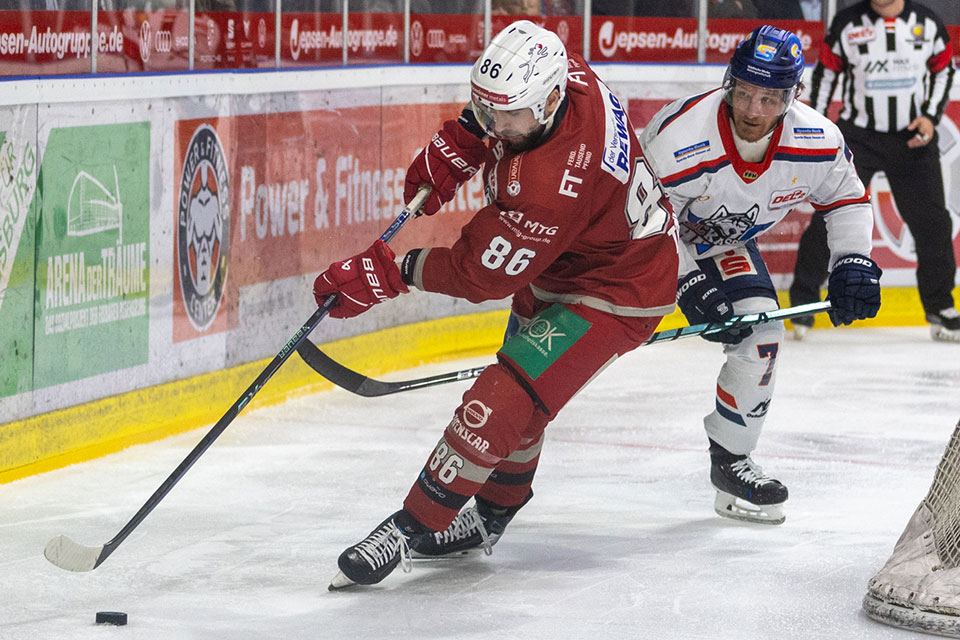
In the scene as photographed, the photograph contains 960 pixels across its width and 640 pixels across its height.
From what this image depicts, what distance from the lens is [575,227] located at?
10.3 feet

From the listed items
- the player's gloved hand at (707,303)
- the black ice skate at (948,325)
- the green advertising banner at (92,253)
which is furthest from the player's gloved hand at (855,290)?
the black ice skate at (948,325)

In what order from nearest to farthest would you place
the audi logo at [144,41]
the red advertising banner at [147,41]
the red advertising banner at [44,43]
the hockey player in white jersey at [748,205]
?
1. the hockey player in white jersey at [748,205]
2. the red advertising banner at [44,43]
3. the red advertising banner at [147,41]
4. the audi logo at [144,41]

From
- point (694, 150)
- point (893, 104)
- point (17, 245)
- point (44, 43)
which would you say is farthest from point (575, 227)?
point (893, 104)

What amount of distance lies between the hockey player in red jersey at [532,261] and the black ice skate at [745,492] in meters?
0.75

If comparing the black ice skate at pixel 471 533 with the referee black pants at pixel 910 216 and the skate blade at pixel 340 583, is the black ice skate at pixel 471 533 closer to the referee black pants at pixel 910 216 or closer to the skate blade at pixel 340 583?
the skate blade at pixel 340 583

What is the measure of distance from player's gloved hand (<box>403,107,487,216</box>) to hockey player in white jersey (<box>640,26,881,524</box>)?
50 cm

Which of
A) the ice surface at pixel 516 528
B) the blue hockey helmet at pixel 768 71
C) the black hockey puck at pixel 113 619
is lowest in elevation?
the ice surface at pixel 516 528

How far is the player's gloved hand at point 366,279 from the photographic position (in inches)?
125

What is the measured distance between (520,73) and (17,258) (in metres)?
1.68

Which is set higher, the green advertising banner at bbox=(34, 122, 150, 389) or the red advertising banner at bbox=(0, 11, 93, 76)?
the red advertising banner at bbox=(0, 11, 93, 76)

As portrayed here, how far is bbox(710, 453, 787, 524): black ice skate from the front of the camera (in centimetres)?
394

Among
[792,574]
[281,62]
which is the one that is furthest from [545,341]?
[281,62]

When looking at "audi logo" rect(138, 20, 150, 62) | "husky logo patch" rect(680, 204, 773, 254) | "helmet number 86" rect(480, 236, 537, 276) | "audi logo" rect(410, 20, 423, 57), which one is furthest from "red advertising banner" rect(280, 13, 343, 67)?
"helmet number 86" rect(480, 236, 537, 276)

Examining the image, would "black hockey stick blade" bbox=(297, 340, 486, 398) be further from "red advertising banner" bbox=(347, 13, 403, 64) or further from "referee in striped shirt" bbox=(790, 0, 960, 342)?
"referee in striped shirt" bbox=(790, 0, 960, 342)
